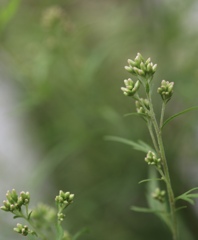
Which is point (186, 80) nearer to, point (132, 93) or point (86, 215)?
point (86, 215)

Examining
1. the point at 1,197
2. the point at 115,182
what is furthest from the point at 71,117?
the point at 1,197

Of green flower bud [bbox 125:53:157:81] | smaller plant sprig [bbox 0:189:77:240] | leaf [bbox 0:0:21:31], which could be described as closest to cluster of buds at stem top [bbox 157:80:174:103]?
green flower bud [bbox 125:53:157:81]

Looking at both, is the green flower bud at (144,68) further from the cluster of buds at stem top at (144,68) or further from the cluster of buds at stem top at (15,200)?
the cluster of buds at stem top at (15,200)

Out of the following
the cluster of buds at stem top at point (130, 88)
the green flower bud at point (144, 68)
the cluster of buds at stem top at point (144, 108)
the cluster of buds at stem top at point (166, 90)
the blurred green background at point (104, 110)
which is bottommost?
the cluster of buds at stem top at point (144, 108)

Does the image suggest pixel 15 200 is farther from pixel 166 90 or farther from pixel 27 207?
pixel 166 90

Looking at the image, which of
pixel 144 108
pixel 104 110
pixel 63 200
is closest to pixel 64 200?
pixel 63 200

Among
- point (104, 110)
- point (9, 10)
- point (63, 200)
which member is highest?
point (9, 10)

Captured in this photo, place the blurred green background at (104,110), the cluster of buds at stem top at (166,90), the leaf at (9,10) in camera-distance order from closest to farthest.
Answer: the cluster of buds at stem top at (166,90) < the leaf at (9,10) < the blurred green background at (104,110)

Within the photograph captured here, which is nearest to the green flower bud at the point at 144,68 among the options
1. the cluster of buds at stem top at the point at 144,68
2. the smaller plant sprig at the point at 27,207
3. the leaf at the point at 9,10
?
the cluster of buds at stem top at the point at 144,68

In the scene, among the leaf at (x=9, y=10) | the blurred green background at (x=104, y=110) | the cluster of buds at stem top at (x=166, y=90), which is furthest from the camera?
the blurred green background at (x=104, y=110)
